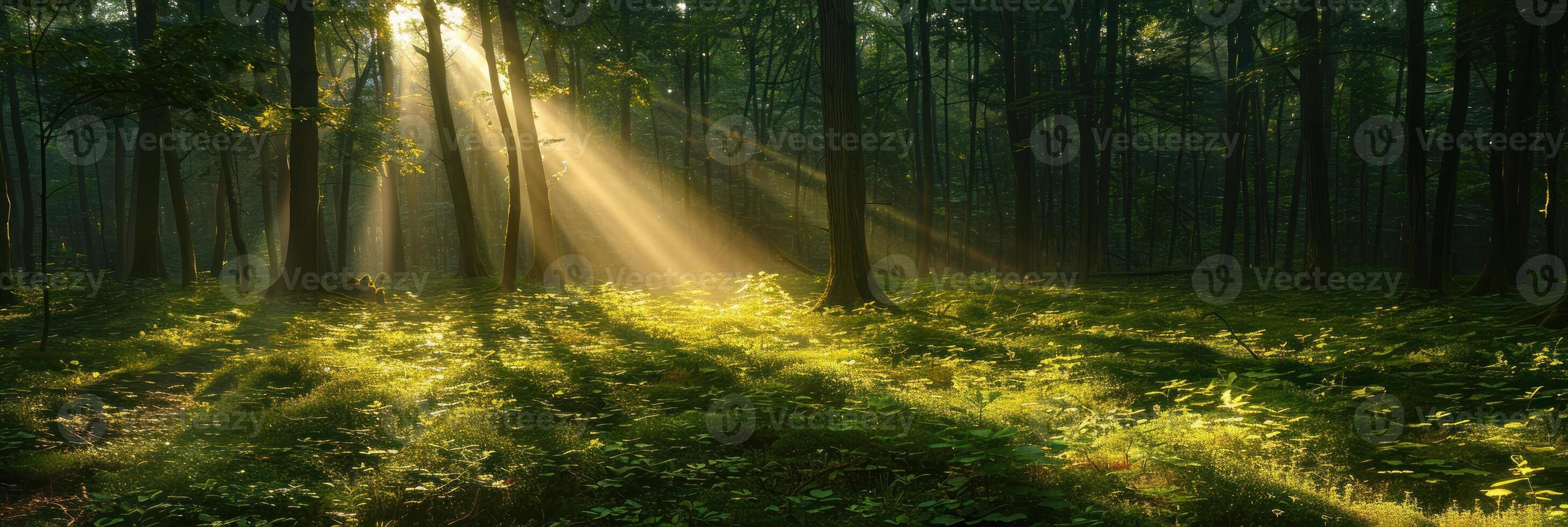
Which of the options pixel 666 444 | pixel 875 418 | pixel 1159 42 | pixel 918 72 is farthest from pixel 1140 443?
pixel 918 72

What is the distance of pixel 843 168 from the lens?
446 inches

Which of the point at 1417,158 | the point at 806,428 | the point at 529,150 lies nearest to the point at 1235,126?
the point at 1417,158

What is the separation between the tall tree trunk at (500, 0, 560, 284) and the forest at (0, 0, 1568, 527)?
87mm

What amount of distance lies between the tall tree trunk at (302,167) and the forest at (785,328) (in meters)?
0.08

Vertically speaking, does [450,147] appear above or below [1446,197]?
above

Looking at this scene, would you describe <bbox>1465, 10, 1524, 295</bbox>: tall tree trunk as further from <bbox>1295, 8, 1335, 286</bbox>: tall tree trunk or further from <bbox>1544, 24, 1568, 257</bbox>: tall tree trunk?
<bbox>1295, 8, 1335, 286</bbox>: tall tree trunk

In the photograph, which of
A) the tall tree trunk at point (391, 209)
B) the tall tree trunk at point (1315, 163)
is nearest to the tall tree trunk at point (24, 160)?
the tall tree trunk at point (391, 209)

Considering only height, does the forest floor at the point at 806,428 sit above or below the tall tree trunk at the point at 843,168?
below

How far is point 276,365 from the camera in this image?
6.59 m

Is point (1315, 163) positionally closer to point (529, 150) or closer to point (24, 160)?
point (529, 150)

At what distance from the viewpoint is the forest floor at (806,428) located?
3.44m

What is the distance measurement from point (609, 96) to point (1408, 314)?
2628 cm

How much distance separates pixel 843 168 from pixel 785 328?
114 inches

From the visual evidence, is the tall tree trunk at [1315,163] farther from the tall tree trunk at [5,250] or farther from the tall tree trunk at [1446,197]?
the tall tree trunk at [5,250]
